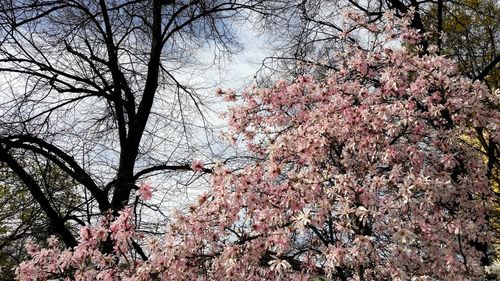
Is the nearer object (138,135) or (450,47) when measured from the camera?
(138,135)

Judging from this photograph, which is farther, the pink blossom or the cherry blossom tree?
the pink blossom

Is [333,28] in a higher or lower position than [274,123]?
higher

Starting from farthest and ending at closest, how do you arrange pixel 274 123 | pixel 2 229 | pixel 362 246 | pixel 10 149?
pixel 2 229, pixel 10 149, pixel 274 123, pixel 362 246

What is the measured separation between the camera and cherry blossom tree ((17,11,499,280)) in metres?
4.06

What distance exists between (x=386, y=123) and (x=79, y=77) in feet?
19.4

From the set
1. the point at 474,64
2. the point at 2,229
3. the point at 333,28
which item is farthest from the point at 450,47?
the point at 2,229

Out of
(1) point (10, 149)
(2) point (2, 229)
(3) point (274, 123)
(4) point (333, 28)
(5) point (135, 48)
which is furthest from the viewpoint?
(2) point (2, 229)

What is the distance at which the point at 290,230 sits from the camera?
418 centimetres

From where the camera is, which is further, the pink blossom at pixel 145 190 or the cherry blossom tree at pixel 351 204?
the pink blossom at pixel 145 190

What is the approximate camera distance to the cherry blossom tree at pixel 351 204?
4.06 metres

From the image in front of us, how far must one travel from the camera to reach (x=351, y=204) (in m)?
4.05

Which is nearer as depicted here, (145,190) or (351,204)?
(351,204)

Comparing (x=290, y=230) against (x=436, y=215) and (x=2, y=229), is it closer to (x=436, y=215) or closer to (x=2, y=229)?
(x=436, y=215)

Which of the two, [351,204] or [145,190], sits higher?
[145,190]
